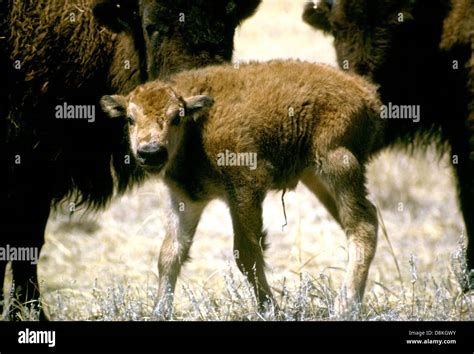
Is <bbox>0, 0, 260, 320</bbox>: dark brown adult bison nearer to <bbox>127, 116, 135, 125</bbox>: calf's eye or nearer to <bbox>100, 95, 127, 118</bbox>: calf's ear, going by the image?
<bbox>100, 95, 127, 118</bbox>: calf's ear

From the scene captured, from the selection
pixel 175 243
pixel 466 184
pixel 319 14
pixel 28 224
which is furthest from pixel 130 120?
pixel 466 184

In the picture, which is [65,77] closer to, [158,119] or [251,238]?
[158,119]

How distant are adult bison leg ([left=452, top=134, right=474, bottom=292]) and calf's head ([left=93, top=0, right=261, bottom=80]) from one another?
1617mm

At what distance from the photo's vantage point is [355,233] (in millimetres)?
6027

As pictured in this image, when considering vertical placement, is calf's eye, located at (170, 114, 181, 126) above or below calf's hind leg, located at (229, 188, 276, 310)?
above

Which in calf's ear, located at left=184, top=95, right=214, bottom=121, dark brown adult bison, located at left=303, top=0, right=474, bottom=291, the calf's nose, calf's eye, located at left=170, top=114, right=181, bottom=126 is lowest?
the calf's nose

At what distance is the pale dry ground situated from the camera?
681 centimetres

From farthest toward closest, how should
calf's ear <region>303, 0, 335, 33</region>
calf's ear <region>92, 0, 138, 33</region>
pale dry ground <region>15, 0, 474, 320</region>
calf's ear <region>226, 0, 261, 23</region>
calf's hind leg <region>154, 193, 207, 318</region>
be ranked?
calf's ear <region>303, 0, 335, 33</region> < pale dry ground <region>15, 0, 474, 320</region> < calf's ear <region>92, 0, 138, 33</region> < calf's ear <region>226, 0, 261, 23</region> < calf's hind leg <region>154, 193, 207, 318</region>

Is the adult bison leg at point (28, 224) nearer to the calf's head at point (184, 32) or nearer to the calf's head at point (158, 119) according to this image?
the calf's head at point (184, 32)

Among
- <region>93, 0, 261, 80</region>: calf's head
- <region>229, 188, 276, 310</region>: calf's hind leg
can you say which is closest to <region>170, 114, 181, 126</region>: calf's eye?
<region>229, 188, 276, 310</region>: calf's hind leg

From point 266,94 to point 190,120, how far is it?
1.32 ft

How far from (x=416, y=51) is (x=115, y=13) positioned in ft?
5.83

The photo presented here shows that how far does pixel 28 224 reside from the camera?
23.0ft
